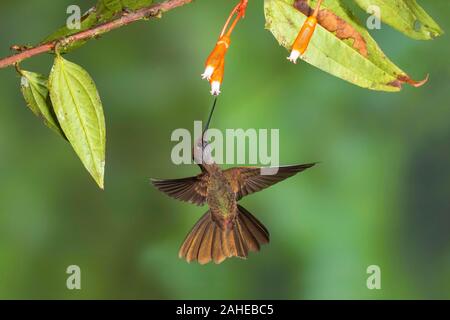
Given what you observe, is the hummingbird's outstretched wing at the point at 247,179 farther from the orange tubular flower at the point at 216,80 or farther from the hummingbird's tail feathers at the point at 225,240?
the orange tubular flower at the point at 216,80

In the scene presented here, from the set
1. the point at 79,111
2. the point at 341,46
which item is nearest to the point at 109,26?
the point at 79,111

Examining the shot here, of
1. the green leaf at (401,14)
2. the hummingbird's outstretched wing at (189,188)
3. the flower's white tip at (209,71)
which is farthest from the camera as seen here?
the hummingbird's outstretched wing at (189,188)

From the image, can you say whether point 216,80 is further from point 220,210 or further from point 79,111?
point 220,210

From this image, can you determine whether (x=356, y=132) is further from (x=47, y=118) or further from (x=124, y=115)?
(x=47, y=118)

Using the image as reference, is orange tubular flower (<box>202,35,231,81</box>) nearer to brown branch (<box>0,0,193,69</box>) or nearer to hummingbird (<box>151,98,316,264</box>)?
brown branch (<box>0,0,193,69</box>)

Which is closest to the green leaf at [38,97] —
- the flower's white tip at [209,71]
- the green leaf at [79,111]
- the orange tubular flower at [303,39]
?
the green leaf at [79,111]

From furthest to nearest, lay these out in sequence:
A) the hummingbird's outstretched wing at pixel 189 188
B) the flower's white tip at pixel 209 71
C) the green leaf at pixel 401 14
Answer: the hummingbird's outstretched wing at pixel 189 188
the flower's white tip at pixel 209 71
the green leaf at pixel 401 14

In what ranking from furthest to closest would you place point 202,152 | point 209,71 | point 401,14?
point 202,152 → point 209,71 → point 401,14
